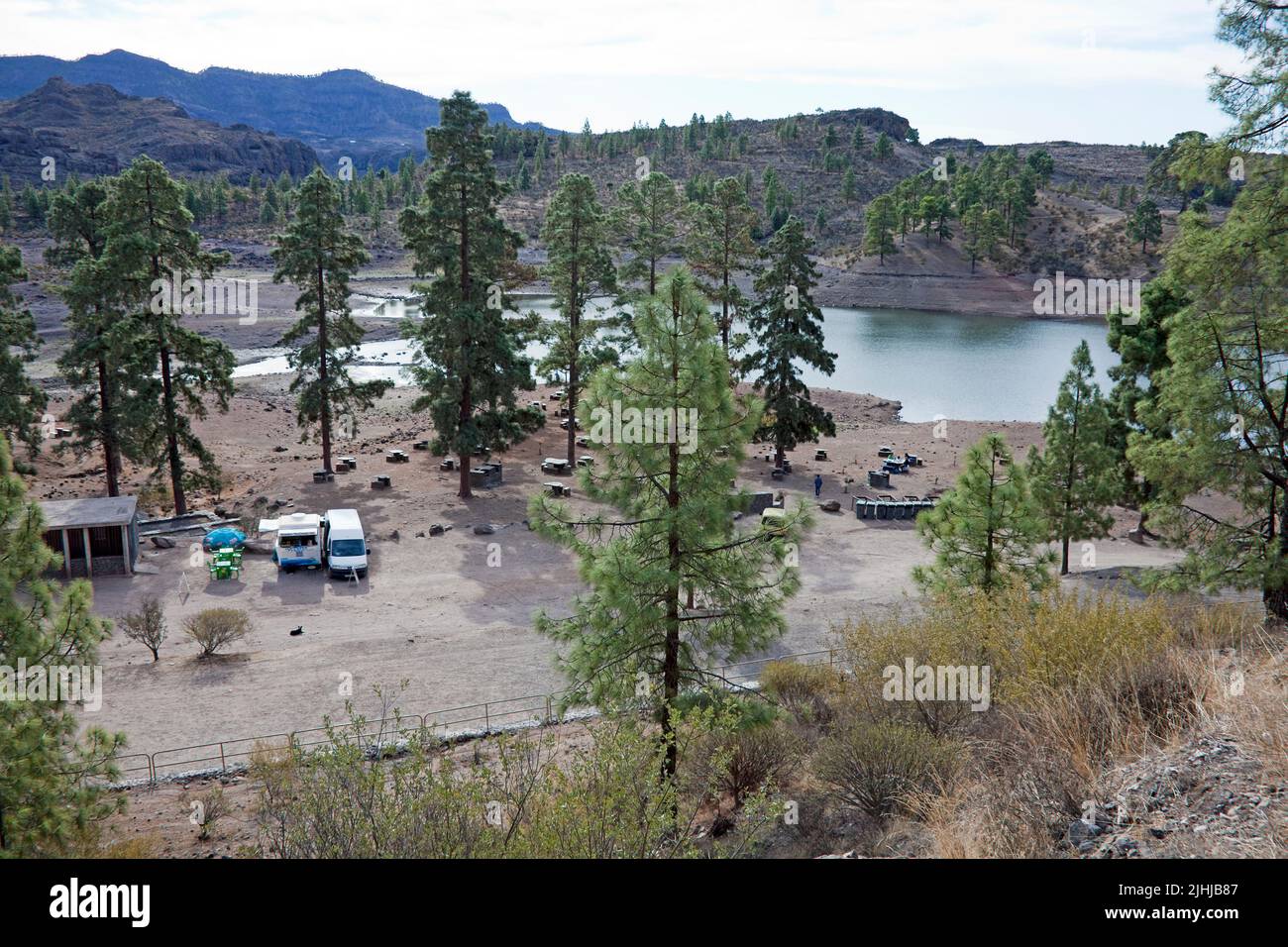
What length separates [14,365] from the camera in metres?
31.2

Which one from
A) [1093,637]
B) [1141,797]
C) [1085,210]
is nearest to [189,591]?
[1093,637]

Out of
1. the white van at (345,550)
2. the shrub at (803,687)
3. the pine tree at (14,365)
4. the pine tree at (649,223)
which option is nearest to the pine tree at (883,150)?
the pine tree at (649,223)

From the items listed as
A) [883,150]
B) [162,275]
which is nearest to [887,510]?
[162,275]

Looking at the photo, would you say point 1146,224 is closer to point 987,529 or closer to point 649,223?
point 649,223

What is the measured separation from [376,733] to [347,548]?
12.1m

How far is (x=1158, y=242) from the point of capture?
118m

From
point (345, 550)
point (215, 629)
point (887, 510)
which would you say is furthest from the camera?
point (887, 510)

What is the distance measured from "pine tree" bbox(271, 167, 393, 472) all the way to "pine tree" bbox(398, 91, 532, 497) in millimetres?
2853

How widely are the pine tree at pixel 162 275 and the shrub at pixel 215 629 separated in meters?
12.5

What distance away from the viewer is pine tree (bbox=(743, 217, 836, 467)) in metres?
41.7

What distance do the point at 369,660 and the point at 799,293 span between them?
27.6m

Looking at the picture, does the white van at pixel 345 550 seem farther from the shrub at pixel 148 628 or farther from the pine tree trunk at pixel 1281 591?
the pine tree trunk at pixel 1281 591

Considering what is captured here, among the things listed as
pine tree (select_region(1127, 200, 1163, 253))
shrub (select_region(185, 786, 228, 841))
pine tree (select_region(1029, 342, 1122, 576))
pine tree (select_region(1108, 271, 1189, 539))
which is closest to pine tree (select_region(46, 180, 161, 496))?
shrub (select_region(185, 786, 228, 841))

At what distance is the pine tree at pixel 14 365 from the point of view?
30.9m
